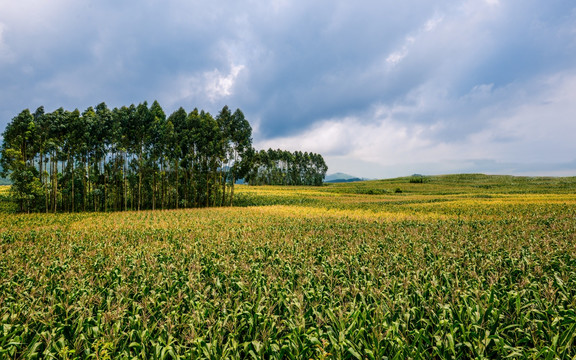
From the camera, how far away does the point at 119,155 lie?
41.7m

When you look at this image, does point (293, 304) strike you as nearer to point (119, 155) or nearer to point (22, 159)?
point (119, 155)

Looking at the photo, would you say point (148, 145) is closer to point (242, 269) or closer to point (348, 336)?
Result: point (242, 269)

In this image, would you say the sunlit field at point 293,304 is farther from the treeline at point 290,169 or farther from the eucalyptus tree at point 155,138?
the treeline at point 290,169

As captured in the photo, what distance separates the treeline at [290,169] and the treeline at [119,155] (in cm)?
8725

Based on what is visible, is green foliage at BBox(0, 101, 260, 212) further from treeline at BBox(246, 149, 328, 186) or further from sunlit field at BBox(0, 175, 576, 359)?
treeline at BBox(246, 149, 328, 186)

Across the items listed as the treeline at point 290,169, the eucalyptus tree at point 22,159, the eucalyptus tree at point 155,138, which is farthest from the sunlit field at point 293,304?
the treeline at point 290,169

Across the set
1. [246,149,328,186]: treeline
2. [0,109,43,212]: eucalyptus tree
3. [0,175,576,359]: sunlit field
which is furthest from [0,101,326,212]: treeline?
[246,149,328,186]: treeline

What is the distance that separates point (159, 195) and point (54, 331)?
49.2 m

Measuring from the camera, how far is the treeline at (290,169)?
453ft

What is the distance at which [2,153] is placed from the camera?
115 feet

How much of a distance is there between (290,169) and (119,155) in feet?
350

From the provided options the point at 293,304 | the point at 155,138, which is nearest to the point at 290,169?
the point at 155,138

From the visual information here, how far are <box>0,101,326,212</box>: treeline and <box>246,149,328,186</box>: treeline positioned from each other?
87250 millimetres

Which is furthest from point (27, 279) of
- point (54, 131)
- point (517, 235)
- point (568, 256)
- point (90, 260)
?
point (54, 131)
